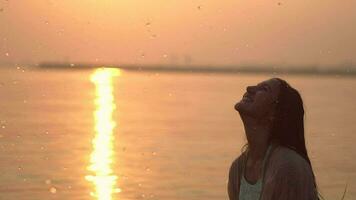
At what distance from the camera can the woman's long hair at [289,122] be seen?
14.1 feet

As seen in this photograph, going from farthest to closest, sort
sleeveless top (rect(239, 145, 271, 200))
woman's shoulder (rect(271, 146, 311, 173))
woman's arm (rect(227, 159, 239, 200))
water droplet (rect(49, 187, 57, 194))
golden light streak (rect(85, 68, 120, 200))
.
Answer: golden light streak (rect(85, 68, 120, 200))
water droplet (rect(49, 187, 57, 194))
woman's arm (rect(227, 159, 239, 200))
sleeveless top (rect(239, 145, 271, 200))
woman's shoulder (rect(271, 146, 311, 173))

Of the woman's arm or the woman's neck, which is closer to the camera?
the woman's neck

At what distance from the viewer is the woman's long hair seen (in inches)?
169

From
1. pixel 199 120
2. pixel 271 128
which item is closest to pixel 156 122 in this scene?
pixel 199 120

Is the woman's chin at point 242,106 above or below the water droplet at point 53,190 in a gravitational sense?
below

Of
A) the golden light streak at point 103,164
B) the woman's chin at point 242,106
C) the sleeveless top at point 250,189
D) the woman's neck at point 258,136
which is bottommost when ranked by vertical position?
the sleeveless top at point 250,189

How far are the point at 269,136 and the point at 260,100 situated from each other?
17cm

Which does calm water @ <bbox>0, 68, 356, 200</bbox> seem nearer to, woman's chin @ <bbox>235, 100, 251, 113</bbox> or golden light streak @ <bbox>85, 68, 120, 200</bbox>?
golden light streak @ <bbox>85, 68, 120, 200</bbox>

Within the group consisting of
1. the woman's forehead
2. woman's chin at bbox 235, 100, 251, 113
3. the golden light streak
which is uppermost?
the golden light streak

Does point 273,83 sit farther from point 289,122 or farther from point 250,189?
point 250,189

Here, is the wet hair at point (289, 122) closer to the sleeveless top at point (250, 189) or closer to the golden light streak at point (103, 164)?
the sleeveless top at point (250, 189)

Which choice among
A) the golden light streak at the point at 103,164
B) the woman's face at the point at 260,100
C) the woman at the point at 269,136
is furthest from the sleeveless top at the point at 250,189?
the golden light streak at the point at 103,164

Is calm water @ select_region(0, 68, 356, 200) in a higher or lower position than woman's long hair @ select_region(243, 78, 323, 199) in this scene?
higher

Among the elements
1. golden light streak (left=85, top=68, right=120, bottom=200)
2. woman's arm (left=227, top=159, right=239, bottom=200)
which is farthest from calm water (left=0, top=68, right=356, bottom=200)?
woman's arm (left=227, top=159, right=239, bottom=200)
